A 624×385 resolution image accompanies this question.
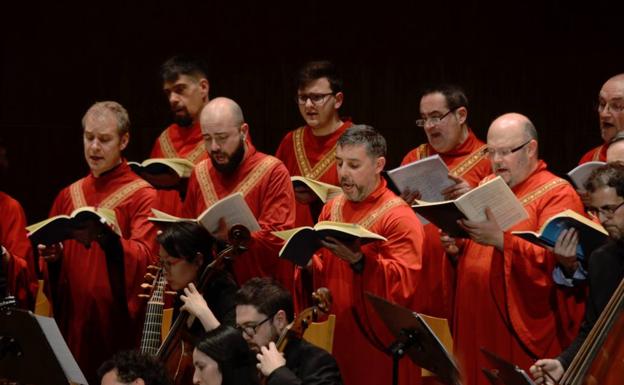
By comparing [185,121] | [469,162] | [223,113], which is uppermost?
[223,113]

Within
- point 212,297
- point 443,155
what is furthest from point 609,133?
point 212,297

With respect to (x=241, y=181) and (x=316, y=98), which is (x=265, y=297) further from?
(x=316, y=98)

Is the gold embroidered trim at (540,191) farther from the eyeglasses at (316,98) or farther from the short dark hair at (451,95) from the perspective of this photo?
the eyeglasses at (316,98)

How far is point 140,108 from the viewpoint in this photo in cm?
834

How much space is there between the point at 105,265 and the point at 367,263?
153cm

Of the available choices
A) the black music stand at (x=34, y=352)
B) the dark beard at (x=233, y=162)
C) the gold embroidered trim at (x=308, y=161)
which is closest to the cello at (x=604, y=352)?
the black music stand at (x=34, y=352)

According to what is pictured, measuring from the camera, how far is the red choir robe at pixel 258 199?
6012 millimetres

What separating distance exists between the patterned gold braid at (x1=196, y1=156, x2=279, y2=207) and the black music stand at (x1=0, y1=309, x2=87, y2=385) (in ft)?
5.42

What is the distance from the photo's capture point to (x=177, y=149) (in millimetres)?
7184

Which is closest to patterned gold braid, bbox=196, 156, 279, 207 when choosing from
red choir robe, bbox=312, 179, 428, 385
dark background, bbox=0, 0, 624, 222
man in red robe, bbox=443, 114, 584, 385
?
red choir robe, bbox=312, 179, 428, 385

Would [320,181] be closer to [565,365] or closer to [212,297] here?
[212,297]

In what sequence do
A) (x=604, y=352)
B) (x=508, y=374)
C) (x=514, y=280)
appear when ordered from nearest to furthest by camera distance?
(x=604, y=352) < (x=508, y=374) < (x=514, y=280)

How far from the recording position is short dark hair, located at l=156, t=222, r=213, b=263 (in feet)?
18.4

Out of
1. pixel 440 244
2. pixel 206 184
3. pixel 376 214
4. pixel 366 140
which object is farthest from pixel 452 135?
pixel 206 184
